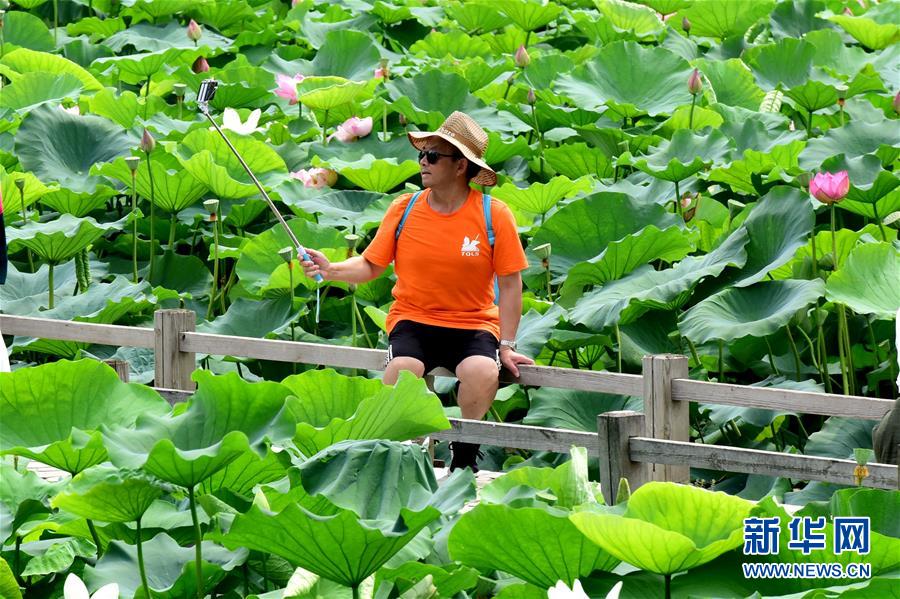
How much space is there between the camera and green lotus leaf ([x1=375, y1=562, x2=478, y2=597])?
58.2 inches

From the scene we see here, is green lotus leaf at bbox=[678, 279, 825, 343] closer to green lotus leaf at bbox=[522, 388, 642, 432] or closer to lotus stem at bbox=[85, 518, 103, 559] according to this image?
green lotus leaf at bbox=[522, 388, 642, 432]

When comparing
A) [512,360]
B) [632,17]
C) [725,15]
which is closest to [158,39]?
[632,17]

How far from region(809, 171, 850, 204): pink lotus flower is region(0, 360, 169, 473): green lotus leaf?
1.79m

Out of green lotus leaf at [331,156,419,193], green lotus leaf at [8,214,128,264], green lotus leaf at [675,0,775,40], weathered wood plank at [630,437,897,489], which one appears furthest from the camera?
green lotus leaf at [675,0,775,40]

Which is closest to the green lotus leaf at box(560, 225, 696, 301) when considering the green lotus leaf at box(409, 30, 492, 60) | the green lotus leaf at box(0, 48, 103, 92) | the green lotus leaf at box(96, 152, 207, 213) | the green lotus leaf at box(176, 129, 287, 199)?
the green lotus leaf at box(176, 129, 287, 199)

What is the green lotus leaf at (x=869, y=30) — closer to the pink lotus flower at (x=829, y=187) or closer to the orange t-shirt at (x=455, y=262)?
the pink lotus flower at (x=829, y=187)

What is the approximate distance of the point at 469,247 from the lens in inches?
121

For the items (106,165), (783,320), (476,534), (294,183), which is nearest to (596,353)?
(783,320)

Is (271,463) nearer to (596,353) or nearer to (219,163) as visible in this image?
(596,353)

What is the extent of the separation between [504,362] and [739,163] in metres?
1.40

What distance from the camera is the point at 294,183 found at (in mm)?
4590

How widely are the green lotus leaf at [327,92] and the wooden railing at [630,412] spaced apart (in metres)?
1.89

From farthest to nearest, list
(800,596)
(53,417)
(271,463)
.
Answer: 1. (53,417)
2. (271,463)
3. (800,596)

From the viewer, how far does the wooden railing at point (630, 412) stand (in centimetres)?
239
